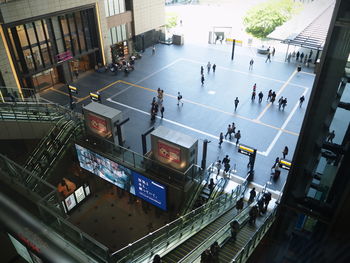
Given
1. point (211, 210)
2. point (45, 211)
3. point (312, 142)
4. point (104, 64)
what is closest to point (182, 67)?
point (104, 64)

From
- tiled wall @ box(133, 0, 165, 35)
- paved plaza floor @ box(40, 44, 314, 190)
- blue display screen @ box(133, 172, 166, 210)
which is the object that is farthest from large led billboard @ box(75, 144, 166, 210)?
tiled wall @ box(133, 0, 165, 35)

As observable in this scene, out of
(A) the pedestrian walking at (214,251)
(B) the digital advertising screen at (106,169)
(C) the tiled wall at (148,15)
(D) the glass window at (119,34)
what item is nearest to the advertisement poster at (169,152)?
(B) the digital advertising screen at (106,169)

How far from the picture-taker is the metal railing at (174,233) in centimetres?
1178

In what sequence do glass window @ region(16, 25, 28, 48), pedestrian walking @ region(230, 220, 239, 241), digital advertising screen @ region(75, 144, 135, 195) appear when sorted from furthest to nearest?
1. glass window @ region(16, 25, 28, 48)
2. digital advertising screen @ region(75, 144, 135, 195)
3. pedestrian walking @ region(230, 220, 239, 241)

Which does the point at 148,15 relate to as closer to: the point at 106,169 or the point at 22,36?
the point at 22,36

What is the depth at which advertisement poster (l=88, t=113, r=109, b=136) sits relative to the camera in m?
20.4

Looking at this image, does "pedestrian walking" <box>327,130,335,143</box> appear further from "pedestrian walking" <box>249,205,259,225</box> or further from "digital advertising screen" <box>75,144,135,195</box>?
"digital advertising screen" <box>75,144,135,195</box>

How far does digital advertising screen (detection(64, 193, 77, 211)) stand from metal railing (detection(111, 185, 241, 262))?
983 cm

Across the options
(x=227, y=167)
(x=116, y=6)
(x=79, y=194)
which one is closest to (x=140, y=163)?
(x=227, y=167)

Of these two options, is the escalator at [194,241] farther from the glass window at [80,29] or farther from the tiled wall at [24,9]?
the glass window at [80,29]

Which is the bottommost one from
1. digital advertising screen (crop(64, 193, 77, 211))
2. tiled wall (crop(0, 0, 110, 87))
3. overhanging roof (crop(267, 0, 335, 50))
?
digital advertising screen (crop(64, 193, 77, 211))

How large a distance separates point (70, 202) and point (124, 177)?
5.15 meters

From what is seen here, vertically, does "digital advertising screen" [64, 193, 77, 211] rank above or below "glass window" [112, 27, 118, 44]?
below

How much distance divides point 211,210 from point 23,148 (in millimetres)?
14074
